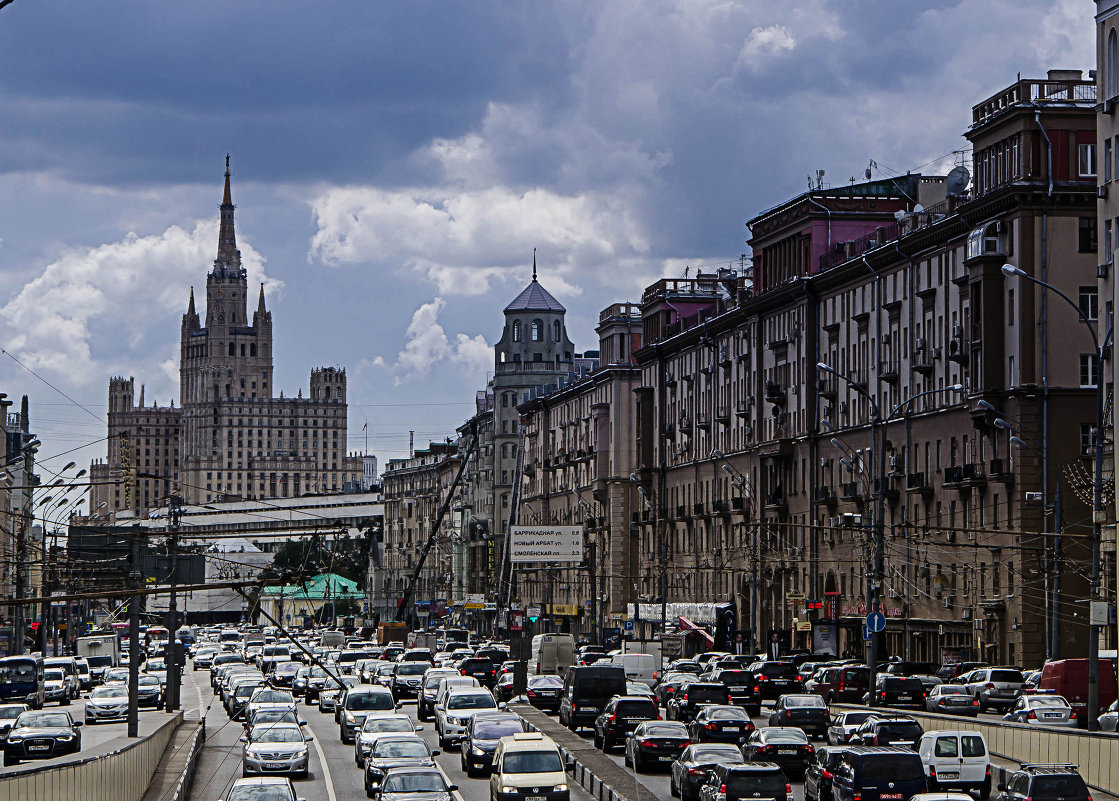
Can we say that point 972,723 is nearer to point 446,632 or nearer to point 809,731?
point 809,731

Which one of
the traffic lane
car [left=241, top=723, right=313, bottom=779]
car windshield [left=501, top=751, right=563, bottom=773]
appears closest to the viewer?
car windshield [left=501, top=751, right=563, bottom=773]

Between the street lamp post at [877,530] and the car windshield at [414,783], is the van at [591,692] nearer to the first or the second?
the street lamp post at [877,530]

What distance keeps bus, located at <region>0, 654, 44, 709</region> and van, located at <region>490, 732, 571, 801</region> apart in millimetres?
40820

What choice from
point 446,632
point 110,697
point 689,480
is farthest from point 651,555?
point 110,697

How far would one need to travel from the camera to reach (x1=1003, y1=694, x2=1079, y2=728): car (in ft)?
160

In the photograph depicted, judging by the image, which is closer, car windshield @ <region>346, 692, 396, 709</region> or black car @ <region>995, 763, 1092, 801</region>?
black car @ <region>995, 763, 1092, 801</region>

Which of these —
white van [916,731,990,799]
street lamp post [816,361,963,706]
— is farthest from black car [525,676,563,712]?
white van [916,731,990,799]

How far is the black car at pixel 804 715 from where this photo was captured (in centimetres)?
4900

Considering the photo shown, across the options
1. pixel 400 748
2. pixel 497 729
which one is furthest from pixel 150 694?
pixel 400 748

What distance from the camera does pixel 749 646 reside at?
335ft

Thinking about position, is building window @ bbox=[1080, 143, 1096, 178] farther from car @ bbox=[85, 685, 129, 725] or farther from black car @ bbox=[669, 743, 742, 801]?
black car @ bbox=[669, 743, 742, 801]

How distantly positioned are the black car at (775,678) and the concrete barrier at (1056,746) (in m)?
21.7

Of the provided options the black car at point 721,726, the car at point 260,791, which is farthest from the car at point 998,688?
the car at point 260,791

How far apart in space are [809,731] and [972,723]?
790 cm
